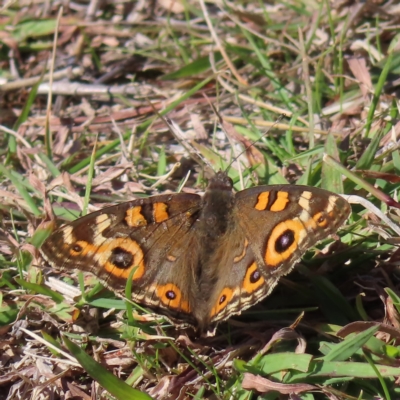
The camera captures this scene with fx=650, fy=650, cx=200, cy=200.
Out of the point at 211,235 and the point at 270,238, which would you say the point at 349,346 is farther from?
the point at 211,235

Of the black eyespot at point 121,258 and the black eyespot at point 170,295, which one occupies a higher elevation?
the black eyespot at point 121,258

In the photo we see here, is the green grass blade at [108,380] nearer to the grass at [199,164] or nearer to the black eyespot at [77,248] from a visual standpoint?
the grass at [199,164]

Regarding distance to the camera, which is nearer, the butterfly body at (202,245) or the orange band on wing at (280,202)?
the butterfly body at (202,245)

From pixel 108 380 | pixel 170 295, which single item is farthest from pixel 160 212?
pixel 108 380

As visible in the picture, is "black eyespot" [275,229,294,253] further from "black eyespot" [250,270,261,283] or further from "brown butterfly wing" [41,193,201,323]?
"brown butterfly wing" [41,193,201,323]

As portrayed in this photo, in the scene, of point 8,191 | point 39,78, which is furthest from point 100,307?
point 39,78

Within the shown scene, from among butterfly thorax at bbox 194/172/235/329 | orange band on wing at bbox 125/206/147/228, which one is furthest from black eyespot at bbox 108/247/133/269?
butterfly thorax at bbox 194/172/235/329

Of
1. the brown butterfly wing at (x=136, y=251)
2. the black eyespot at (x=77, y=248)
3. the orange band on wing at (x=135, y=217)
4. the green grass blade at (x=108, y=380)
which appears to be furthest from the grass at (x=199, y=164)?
the orange band on wing at (x=135, y=217)

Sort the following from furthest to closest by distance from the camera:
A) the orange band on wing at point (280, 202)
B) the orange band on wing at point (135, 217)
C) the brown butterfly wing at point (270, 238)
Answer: the orange band on wing at point (135, 217), the orange band on wing at point (280, 202), the brown butterfly wing at point (270, 238)
